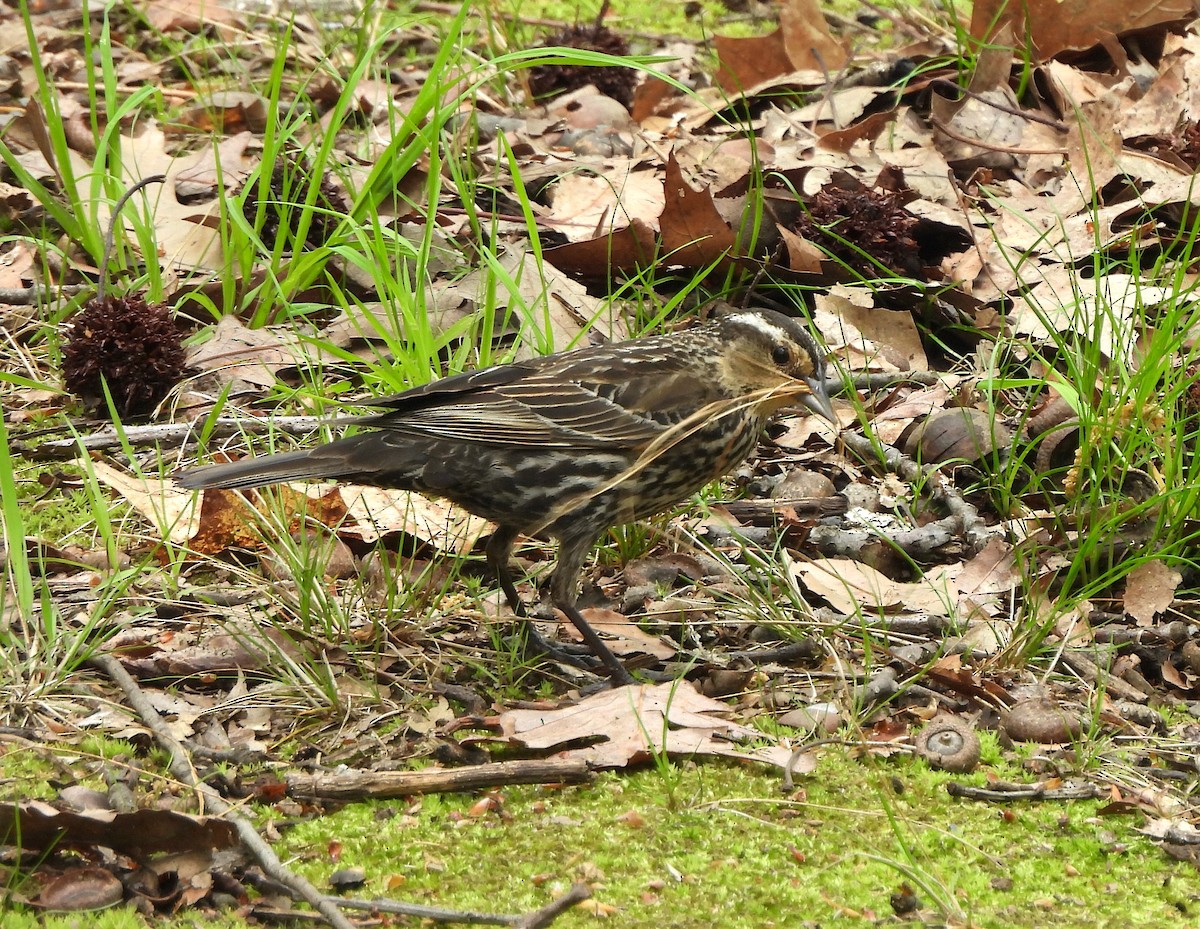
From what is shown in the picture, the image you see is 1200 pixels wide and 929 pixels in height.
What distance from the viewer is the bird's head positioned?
203 inches

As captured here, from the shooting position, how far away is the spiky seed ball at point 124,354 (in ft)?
18.3

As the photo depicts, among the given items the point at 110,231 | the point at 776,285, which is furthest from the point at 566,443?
the point at 110,231

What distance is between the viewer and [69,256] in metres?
6.29

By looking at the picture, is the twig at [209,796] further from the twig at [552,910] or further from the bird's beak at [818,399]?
the bird's beak at [818,399]

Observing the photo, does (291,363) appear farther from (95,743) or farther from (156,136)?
(95,743)

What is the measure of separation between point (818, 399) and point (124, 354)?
8.64 feet

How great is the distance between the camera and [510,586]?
491 centimetres

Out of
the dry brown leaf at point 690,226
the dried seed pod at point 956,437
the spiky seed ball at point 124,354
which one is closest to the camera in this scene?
the dried seed pod at point 956,437

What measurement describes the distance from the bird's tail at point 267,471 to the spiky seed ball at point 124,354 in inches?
47.6

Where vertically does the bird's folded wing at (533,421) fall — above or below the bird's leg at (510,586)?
above

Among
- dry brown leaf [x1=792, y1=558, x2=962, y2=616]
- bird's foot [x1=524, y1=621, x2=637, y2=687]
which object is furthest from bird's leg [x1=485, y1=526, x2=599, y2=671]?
dry brown leaf [x1=792, y1=558, x2=962, y2=616]

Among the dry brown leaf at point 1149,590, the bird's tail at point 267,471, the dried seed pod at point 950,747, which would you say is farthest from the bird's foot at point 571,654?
the dry brown leaf at point 1149,590

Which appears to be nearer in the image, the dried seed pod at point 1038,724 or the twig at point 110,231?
the dried seed pod at point 1038,724

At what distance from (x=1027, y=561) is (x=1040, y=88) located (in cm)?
367
